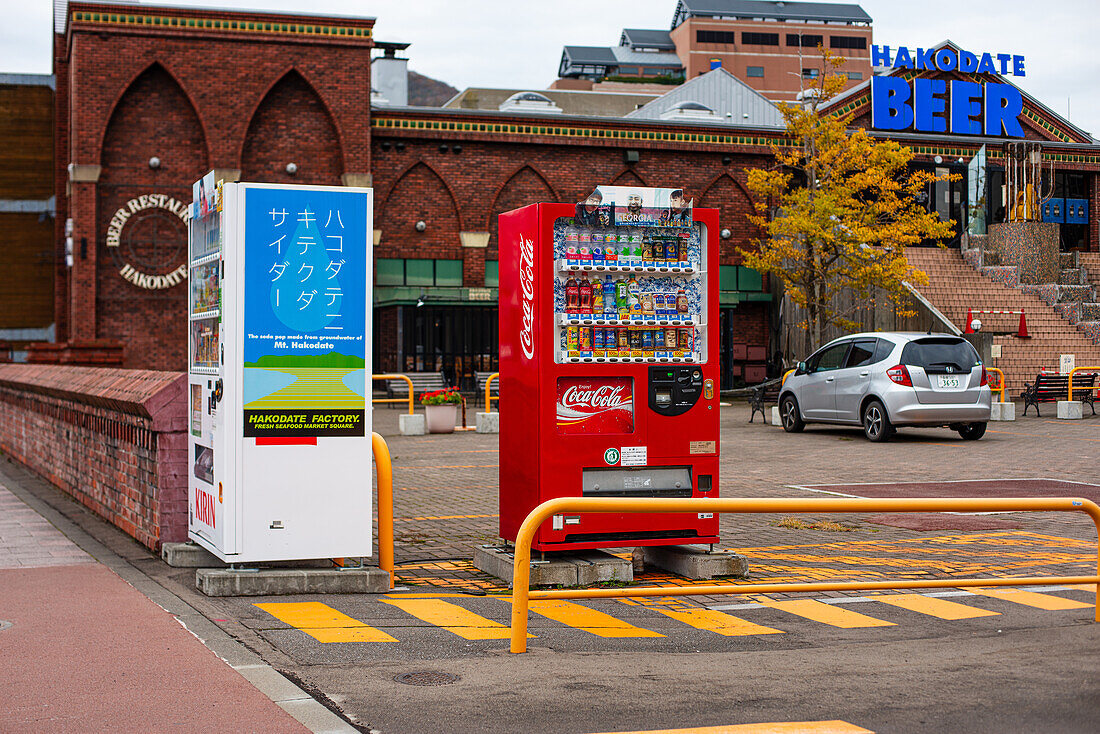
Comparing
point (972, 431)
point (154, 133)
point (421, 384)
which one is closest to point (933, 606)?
point (972, 431)

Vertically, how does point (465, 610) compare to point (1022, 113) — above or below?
below

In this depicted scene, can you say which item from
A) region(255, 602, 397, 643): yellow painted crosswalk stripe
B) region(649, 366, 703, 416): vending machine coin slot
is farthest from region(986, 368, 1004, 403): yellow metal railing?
region(255, 602, 397, 643): yellow painted crosswalk stripe

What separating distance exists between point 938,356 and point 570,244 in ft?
40.8

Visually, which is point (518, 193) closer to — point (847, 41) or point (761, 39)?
point (761, 39)

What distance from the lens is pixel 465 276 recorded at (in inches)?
1559

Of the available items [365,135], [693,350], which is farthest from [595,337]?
[365,135]

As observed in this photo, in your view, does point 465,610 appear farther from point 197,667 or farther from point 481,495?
point 481,495

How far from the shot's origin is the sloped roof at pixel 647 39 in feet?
399

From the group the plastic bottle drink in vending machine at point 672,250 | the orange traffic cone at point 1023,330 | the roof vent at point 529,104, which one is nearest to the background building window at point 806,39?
the roof vent at point 529,104

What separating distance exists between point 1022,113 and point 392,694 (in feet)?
156

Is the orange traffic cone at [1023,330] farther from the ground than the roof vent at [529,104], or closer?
closer

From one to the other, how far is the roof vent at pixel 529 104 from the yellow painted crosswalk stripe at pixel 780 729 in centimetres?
3856

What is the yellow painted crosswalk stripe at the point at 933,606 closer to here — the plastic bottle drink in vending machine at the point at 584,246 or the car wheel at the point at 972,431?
the plastic bottle drink in vending machine at the point at 584,246

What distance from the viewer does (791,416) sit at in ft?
74.4
